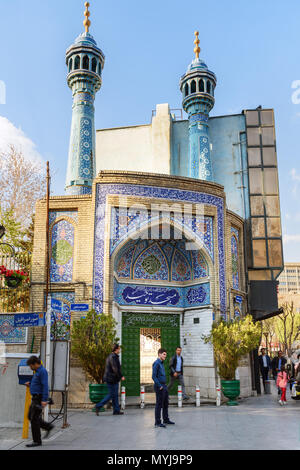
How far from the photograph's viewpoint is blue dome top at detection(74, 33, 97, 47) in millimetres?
16781

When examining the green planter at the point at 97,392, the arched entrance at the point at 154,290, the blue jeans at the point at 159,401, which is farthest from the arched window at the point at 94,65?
the blue jeans at the point at 159,401

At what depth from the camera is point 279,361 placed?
15.2 m

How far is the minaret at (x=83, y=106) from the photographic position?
15539 mm

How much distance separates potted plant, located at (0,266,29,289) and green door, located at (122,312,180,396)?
3.59m

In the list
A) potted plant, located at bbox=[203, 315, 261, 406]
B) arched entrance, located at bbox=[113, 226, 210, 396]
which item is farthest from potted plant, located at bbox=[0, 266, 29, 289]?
potted plant, located at bbox=[203, 315, 261, 406]

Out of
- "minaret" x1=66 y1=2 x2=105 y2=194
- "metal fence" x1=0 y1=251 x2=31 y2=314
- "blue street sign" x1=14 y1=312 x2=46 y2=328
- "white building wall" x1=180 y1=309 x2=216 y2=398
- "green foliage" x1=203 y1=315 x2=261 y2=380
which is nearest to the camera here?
"blue street sign" x1=14 y1=312 x2=46 y2=328

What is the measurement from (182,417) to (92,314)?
11.5ft

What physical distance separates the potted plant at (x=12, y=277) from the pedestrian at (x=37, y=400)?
513 centimetres

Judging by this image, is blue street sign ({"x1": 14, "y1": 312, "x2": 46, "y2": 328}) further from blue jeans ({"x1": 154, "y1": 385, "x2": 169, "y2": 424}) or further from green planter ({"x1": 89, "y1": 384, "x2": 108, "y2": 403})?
green planter ({"x1": 89, "y1": 384, "x2": 108, "y2": 403})

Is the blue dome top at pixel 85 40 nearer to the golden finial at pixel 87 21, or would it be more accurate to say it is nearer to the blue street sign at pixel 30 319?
the golden finial at pixel 87 21

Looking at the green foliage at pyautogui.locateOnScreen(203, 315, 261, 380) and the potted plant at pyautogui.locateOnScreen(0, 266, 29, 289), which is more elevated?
the potted plant at pyautogui.locateOnScreen(0, 266, 29, 289)

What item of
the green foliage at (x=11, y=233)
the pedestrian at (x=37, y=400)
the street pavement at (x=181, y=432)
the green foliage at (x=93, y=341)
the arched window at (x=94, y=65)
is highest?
the arched window at (x=94, y=65)

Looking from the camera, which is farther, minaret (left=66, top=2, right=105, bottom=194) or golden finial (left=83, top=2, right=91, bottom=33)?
golden finial (left=83, top=2, right=91, bottom=33)
